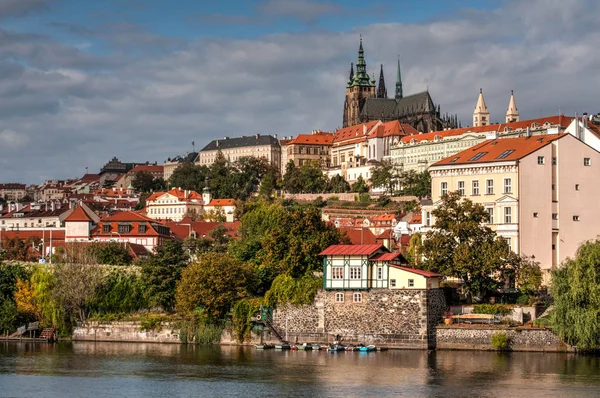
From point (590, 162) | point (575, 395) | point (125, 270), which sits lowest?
point (575, 395)

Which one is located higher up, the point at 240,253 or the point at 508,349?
the point at 240,253

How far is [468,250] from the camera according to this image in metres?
68.1

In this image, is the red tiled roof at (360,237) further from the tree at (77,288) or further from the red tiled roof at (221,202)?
the red tiled roof at (221,202)

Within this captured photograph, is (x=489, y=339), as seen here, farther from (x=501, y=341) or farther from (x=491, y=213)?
(x=491, y=213)

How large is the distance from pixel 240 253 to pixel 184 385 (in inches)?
1012

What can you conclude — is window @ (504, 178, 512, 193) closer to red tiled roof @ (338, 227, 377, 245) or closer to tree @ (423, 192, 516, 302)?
tree @ (423, 192, 516, 302)

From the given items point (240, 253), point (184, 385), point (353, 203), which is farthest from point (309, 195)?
point (184, 385)

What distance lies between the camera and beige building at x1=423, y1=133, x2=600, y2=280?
73500 millimetres

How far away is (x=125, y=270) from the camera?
76250mm

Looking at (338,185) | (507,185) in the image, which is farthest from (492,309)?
(338,185)

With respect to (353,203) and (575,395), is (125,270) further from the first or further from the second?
(353,203)

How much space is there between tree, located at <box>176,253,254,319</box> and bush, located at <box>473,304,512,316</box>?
14655 millimetres

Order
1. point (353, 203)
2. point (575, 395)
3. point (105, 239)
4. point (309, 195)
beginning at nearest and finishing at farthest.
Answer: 1. point (575, 395)
2. point (105, 239)
3. point (353, 203)
4. point (309, 195)

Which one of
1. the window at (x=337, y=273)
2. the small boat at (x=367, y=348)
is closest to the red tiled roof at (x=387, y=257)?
the window at (x=337, y=273)
